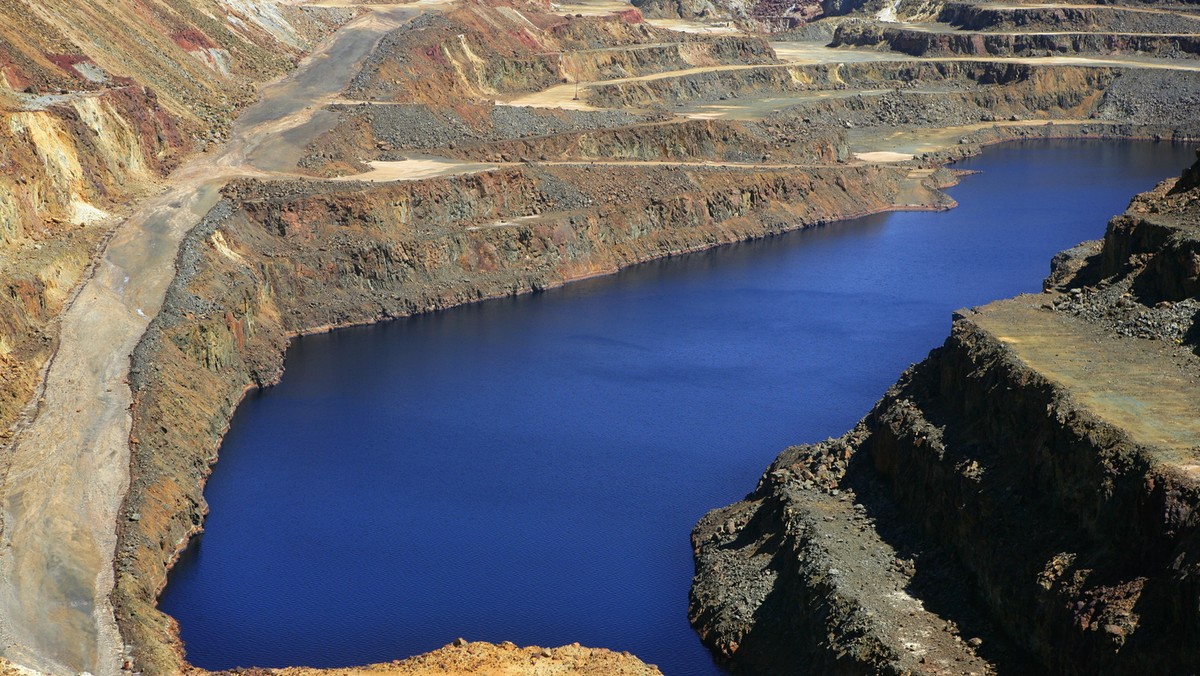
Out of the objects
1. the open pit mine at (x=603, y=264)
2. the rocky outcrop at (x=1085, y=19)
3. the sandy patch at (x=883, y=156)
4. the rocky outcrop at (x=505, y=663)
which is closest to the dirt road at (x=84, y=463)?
the open pit mine at (x=603, y=264)

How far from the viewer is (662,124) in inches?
4609

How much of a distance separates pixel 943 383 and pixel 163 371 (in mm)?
32878

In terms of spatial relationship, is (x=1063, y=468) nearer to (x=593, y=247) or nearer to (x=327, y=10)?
(x=593, y=247)

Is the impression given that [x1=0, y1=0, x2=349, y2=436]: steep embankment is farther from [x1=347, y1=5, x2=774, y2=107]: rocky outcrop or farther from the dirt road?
[x1=347, y1=5, x2=774, y2=107]: rocky outcrop

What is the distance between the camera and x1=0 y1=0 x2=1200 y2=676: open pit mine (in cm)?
4284

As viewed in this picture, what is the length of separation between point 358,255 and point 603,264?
1805 centimetres

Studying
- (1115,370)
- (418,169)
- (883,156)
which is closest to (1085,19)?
(883,156)

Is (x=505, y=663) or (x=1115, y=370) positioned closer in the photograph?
(x=505, y=663)

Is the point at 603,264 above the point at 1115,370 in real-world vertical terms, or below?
above

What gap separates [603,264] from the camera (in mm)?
100000

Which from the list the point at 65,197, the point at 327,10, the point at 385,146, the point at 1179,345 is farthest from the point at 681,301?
the point at 327,10

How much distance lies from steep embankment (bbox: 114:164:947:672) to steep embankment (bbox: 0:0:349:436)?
526 cm

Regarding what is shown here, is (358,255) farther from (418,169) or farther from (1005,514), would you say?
(1005,514)

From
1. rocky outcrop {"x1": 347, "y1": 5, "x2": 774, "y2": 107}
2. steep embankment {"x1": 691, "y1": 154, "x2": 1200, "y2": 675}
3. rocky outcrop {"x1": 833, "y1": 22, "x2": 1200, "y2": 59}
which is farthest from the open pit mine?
rocky outcrop {"x1": 347, "y1": 5, "x2": 774, "y2": 107}
